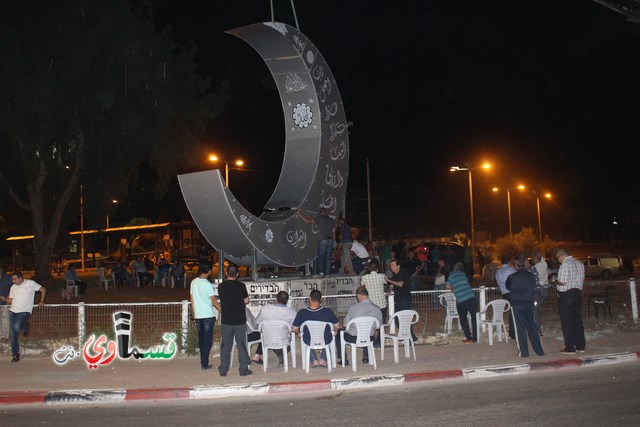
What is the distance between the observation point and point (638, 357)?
1174cm

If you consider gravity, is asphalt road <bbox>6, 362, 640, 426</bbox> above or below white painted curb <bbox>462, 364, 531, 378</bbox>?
below

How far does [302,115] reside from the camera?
1622 centimetres

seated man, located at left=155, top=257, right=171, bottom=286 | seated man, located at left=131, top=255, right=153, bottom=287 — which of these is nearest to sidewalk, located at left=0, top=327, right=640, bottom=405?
seated man, located at left=155, top=257, right=171, bottom=286

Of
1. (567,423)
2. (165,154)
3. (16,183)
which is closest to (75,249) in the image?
(16,183)

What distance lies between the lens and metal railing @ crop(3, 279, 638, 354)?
13.5m

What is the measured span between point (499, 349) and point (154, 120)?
1810cm

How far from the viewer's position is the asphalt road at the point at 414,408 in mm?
7789

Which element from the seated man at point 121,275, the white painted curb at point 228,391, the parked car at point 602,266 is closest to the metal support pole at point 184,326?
the white painted curb at point 228,391

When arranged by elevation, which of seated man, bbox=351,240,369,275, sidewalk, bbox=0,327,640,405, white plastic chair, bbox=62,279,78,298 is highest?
seated man, bbox=351,240,369,275

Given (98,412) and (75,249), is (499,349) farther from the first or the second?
(75,249)

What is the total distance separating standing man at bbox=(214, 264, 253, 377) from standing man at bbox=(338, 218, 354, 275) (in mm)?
6669

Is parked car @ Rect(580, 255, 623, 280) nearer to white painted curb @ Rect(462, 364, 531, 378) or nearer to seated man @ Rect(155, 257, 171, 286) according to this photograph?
seated man @ Rect(155, 257, 171, 286)

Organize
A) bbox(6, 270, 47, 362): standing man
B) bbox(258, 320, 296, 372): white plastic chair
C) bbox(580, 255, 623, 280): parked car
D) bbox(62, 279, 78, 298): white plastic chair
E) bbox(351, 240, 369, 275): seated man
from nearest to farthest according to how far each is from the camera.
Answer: bbox(258, 320, 296, 372): white plastic chair < bbox(6, 270, 47, 362): standing man < bbox(351, 240, 369, 275): seated man < bbox(62, 279, 78, 298): white plastic chair < bbox(580, 255, 623, 280): parked car

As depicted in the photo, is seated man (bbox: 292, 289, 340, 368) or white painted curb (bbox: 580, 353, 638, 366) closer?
seated man (bbox: 292, 289, 340, 368)
